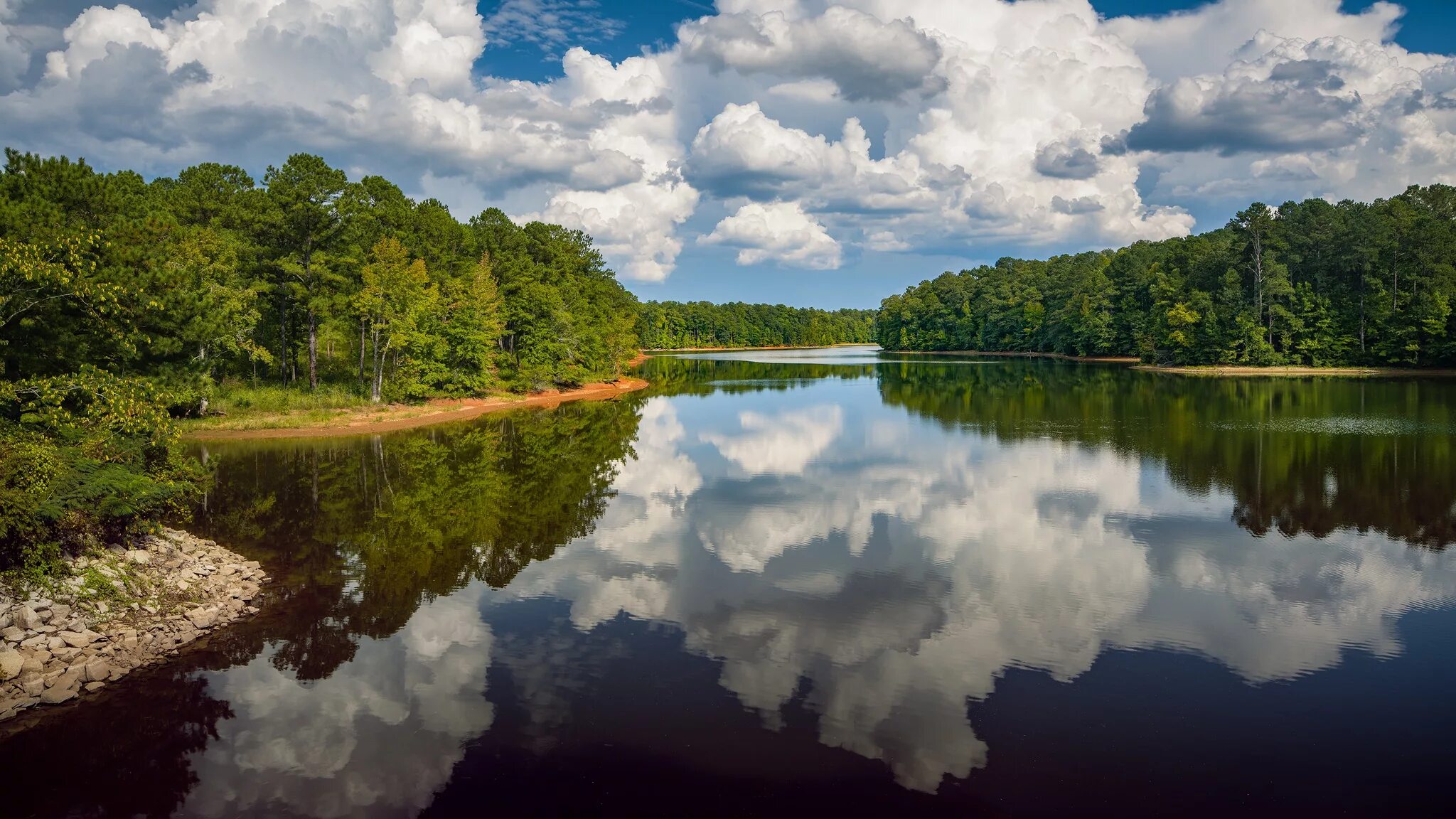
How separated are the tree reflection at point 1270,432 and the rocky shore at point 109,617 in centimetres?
2262

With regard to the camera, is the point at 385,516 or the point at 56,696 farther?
the point at 385,516

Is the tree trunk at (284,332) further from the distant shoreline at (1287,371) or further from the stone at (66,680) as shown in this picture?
the distant shoreline at (1287,371)

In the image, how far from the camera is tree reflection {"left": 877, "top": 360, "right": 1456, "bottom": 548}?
2206 centimetres

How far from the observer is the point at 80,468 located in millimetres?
14406

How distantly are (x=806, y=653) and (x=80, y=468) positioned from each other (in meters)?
12.9

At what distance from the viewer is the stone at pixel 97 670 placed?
1198 centimetres

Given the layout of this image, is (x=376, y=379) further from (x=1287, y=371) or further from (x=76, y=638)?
(x=1287, y=371)

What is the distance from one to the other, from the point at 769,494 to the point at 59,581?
1716 cm

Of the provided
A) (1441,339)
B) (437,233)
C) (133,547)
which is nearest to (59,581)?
(133,547)

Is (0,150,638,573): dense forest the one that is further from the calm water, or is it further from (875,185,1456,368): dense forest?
(875,185,1456,368): dense forest

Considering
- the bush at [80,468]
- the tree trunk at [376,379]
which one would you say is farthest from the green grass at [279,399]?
the bush at [80,468]

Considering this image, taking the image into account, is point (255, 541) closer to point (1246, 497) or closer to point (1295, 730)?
point (1295, 730)

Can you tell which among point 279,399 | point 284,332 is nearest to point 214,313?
point 279,399

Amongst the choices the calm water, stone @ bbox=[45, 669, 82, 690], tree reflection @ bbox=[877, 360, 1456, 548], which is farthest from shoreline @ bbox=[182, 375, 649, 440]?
stone @ bbox=[45, 669, 82, 690]
